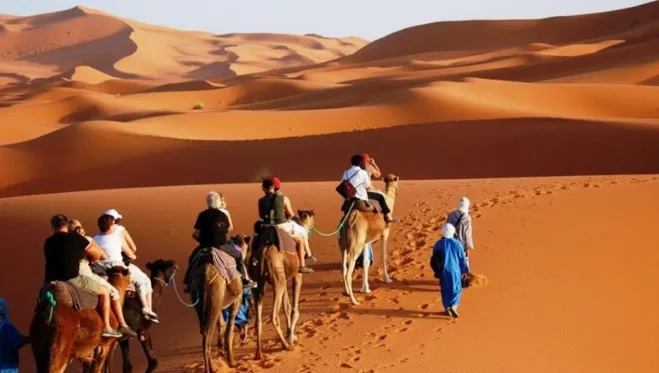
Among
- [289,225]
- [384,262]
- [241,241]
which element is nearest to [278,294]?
[289,225]

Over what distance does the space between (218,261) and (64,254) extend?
1943 mm

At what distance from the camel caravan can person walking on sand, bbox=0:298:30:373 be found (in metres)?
0.26

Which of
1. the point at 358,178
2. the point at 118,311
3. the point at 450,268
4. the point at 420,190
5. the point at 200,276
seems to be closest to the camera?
the point at 118,311

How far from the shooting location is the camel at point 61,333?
8141 mm

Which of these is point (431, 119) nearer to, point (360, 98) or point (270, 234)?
point (360, 98)

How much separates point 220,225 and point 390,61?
85.3m

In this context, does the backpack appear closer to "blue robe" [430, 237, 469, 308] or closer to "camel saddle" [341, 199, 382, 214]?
"camel saddle" [341, 199, 382, 214]

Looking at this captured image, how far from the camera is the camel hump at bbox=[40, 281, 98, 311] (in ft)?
26.7

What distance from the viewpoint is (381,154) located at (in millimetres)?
30719

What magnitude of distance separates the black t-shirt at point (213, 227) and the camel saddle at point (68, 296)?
1.61 m

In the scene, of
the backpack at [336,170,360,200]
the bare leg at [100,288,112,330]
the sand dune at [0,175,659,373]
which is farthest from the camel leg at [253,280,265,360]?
the backpack at [336,170,360,200]

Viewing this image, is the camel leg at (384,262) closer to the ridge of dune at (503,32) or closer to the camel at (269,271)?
the camel at (269,271)

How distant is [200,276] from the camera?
9.56m

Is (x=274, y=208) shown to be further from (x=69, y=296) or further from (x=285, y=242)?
(x=69, y=296)
